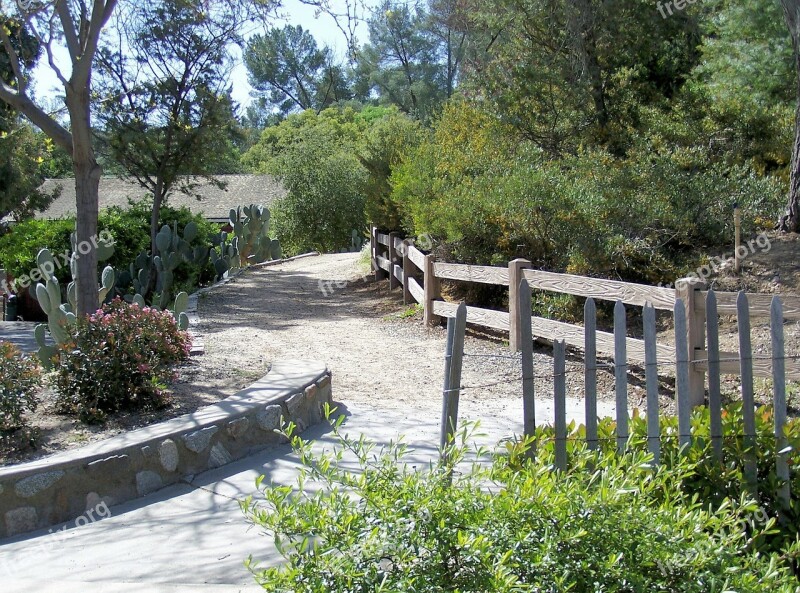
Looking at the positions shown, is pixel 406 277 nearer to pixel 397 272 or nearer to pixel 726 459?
pixel 397 272

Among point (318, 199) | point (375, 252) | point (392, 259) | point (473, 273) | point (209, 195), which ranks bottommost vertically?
point (473, 273)

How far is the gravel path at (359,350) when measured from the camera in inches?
302

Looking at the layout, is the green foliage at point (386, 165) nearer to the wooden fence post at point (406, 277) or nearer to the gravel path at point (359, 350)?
the gravel path at point (359, 350)

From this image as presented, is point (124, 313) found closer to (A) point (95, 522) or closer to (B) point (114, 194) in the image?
(A) point (95, 522)

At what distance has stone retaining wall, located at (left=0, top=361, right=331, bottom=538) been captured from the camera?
4.88 meters

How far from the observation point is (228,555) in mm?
4367

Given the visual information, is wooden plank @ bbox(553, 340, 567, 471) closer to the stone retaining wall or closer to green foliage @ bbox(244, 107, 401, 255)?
the stone retaining wall

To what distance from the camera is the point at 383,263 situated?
17781 mm

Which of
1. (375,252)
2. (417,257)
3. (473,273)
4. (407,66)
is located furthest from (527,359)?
(407,66)

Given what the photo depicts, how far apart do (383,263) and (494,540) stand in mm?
15143

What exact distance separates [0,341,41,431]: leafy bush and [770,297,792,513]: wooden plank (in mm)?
4731

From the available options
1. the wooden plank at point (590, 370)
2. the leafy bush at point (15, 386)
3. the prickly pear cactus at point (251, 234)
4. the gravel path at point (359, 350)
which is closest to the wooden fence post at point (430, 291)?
the gravel path at point (359, 350)

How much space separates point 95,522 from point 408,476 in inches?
114

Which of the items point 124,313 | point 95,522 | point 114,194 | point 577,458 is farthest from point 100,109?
point 114,194
